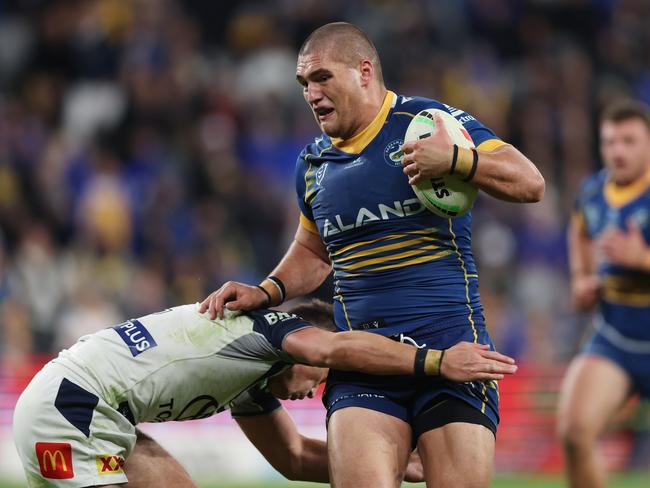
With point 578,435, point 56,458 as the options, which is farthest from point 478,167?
point 578,435

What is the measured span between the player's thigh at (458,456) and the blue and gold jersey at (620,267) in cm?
333

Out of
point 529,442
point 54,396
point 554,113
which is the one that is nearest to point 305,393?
point 54,396

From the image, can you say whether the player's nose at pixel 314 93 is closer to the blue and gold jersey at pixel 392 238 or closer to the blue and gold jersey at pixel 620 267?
the blue and gold jersey at pixel 392 238

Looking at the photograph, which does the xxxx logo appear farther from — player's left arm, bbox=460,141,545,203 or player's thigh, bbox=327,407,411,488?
player's left arm, bbox=460,141,545,203

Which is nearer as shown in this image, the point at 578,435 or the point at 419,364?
the point at 419,364

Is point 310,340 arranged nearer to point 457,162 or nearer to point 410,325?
point 410,325

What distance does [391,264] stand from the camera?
609 cm

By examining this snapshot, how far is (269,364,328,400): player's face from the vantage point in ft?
21.2

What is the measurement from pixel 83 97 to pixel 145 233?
7.61 feet

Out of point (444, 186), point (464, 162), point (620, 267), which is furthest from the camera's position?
point (620, 267)

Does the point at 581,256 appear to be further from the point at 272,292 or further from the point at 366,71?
the point at 366,71

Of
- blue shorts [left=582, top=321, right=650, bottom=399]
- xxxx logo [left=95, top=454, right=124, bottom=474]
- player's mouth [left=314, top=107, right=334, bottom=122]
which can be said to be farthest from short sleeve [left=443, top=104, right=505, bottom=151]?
blue shorts [left=582, top=321, right=650, bottom=399]

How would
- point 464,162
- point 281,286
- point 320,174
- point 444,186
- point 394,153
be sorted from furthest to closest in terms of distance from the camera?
point 281,286 < point 320,174 < point 394,153 < point 444,186 < point 464,162

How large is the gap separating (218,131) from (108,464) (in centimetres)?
942
